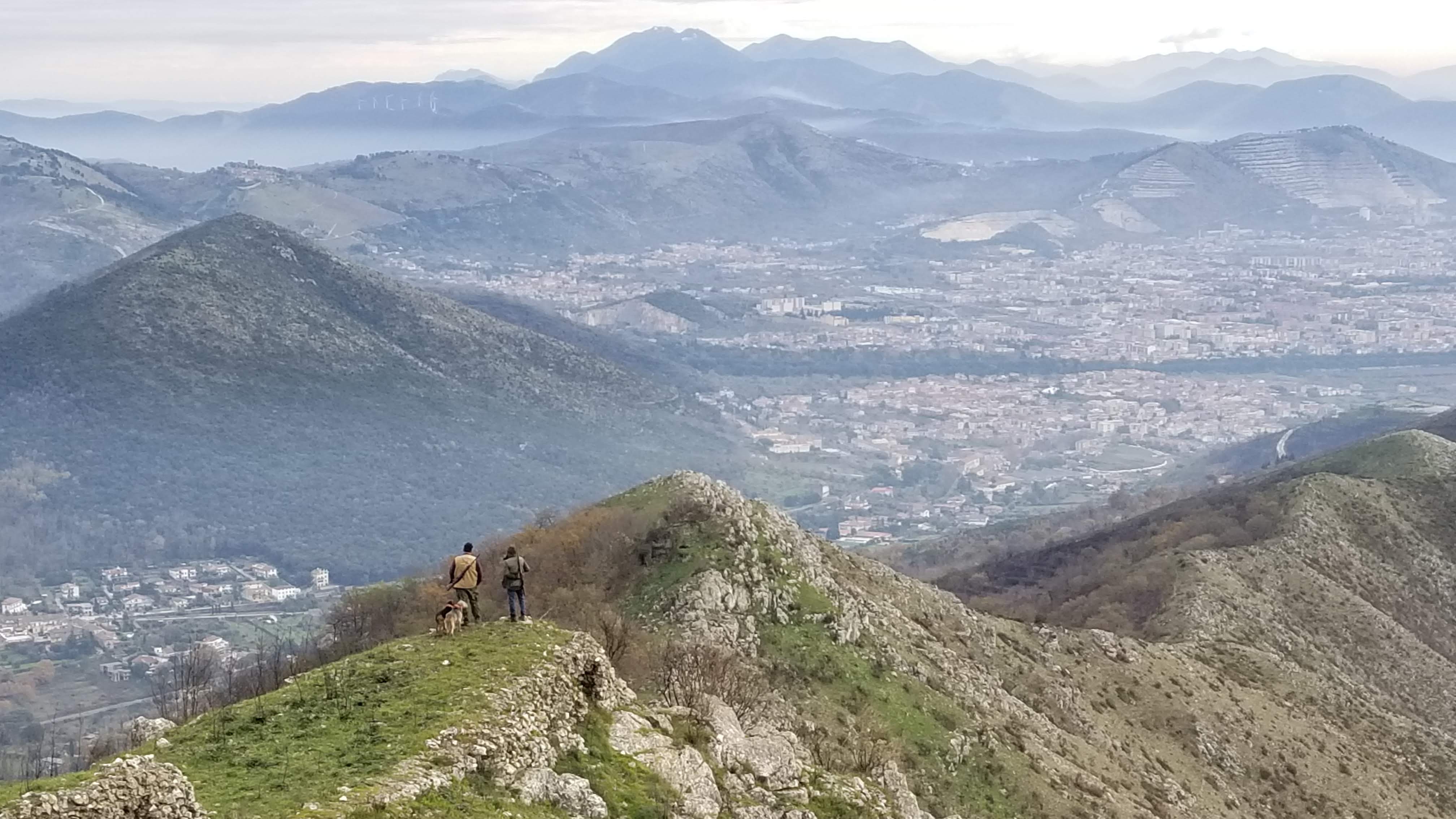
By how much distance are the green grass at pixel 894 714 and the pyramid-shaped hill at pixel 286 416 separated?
105219 millimetres

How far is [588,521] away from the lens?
161 feet

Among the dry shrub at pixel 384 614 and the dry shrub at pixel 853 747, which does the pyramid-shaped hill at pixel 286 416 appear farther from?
the dry shrub at pixel 853 747

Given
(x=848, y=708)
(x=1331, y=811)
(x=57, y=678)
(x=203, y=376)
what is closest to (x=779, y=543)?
(x=848, y=708)

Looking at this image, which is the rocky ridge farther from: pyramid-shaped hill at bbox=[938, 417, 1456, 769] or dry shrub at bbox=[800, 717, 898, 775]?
pyramid-shaped hill at bbox=[938, 417, 1456, 769]

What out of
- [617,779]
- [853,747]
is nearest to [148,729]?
[617,779]

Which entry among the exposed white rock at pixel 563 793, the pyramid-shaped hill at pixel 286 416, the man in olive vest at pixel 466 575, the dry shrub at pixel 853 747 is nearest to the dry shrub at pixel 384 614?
the dry shrub at pixel 853 747

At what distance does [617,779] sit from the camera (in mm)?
25500

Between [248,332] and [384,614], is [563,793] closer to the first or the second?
[384,614]

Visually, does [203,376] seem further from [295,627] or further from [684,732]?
[684,732]

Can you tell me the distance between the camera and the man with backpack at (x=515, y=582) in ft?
95.7

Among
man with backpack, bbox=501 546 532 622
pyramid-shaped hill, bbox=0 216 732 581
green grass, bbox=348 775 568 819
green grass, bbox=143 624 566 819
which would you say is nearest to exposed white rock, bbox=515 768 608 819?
green grass, bbox=348 775 568 819

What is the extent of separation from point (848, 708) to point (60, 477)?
14082 centimetres

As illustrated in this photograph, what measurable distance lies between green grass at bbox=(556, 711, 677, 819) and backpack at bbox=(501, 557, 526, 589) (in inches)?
142

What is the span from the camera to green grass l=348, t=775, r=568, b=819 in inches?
808
